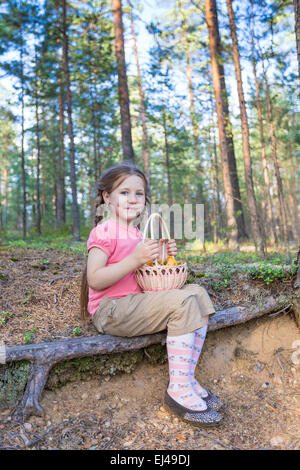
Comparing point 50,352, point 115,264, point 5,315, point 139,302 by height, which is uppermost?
point 115,264

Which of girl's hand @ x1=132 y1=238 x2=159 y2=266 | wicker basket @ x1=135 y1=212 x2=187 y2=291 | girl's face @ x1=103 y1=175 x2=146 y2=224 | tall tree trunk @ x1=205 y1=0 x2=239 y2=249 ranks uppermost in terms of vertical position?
tall tree trunk @ x1=205 y1=0 x2=239 y2=249

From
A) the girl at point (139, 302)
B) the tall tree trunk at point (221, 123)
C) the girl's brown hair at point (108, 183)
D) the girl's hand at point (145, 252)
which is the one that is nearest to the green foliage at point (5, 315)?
the girl's brown hair at point (108, 183)

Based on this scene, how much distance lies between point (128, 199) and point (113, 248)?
1.40 ft

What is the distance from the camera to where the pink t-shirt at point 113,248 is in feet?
8.10

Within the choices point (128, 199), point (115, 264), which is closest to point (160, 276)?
point (115, 264)

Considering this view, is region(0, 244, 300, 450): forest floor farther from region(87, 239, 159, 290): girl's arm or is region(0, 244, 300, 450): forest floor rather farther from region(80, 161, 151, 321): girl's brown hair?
region(87, 239, 159, 290): girl's arm

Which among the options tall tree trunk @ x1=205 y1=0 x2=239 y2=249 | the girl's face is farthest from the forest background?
the girl's face

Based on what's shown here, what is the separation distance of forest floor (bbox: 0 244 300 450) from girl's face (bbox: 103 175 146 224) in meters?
→ 1.02

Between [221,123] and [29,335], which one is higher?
[221,123]

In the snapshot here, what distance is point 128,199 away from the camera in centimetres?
266

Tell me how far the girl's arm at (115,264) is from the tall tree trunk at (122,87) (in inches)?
340

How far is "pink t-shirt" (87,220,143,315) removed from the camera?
247 centimetres

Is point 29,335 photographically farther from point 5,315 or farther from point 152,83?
point 152,83

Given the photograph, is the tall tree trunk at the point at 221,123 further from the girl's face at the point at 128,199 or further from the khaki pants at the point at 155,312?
the khaki pants at the point at 155,312
